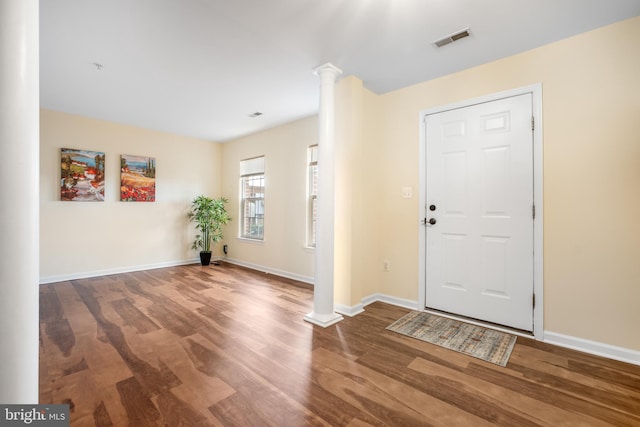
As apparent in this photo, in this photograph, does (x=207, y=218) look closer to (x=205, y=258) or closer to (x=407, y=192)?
(x=205, y=258)

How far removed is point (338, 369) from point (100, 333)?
2167 mm

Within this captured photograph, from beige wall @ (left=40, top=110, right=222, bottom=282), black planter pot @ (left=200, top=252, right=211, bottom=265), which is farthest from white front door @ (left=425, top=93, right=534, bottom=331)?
beige wall @ (left=40, top=110, right=222, bottom=282)

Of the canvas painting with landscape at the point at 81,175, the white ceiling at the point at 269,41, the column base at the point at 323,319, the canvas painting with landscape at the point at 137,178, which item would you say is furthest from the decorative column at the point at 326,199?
the canvas painting with landscape at the point at 81,175

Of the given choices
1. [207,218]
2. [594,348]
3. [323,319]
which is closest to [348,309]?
[323,319]

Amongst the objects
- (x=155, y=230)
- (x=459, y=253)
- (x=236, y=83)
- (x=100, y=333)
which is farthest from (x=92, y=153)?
(x=459, y=253)

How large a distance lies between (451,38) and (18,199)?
9.69 ft

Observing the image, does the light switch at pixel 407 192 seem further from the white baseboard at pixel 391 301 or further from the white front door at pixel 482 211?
the white baseboard at pixel 391 301

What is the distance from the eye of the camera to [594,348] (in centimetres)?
221

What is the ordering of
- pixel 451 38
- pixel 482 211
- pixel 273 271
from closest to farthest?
pixel 451 38
pixel 482 211
pixel 273 271

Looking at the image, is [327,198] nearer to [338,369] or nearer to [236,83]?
[338,369]

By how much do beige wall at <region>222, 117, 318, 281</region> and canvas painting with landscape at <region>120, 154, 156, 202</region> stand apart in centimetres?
165

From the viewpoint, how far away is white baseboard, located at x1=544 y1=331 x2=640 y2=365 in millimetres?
2072

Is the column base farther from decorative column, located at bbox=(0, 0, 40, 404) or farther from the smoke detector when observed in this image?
the smoke detector

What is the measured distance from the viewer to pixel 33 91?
1049 millimetres
